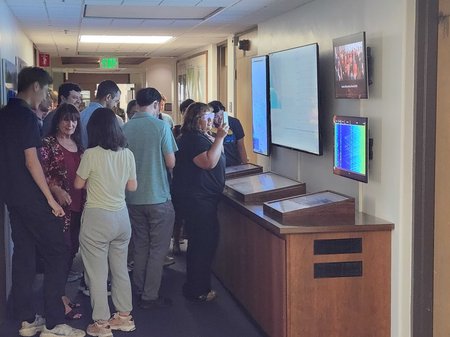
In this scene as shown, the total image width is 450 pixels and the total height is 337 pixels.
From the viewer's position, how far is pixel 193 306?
15.3 feet

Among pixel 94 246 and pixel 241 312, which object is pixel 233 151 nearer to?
pixel 241 312

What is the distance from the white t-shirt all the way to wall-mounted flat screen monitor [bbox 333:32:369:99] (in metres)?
1.41

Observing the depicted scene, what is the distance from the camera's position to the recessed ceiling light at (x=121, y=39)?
27.6 feet

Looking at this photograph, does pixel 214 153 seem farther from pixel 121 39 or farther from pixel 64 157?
pixel 121 39

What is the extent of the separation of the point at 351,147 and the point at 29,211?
191 centimetres

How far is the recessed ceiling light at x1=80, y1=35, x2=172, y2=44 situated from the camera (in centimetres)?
841

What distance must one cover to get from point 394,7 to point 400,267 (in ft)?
4.52

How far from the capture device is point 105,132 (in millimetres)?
3793

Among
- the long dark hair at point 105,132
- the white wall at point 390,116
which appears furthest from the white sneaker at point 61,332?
the white wall at point 390,116

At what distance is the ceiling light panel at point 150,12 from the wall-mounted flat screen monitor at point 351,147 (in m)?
2.26

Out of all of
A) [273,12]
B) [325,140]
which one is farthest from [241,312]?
[273,12]

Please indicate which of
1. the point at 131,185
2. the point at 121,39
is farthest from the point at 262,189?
the point at 121,39

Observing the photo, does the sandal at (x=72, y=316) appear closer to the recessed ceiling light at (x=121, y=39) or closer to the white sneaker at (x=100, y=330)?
the white sneaker at (x=100, y=330)

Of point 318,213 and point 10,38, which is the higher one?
point 10,38
